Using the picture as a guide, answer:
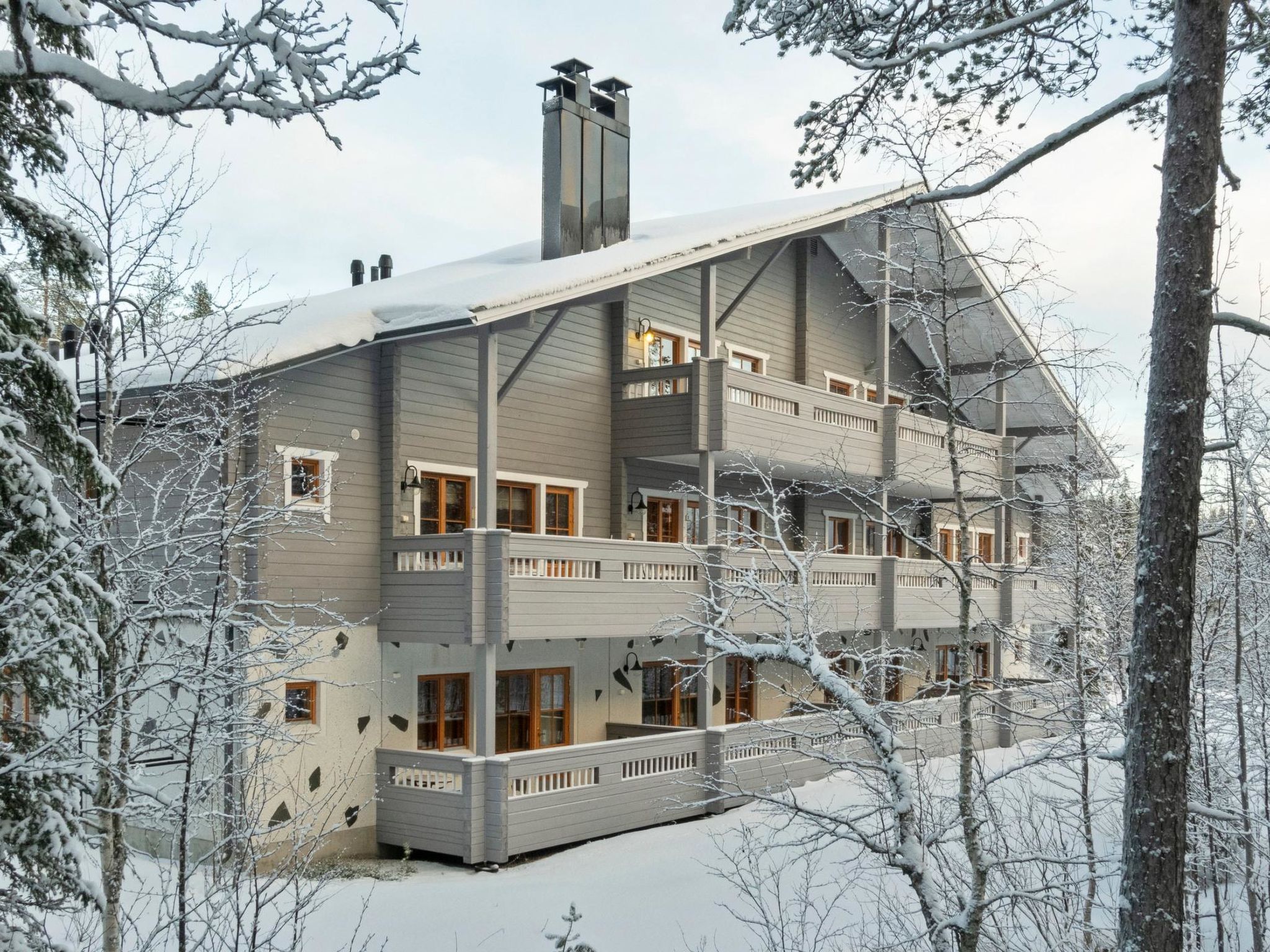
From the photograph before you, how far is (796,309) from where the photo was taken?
83.7 feet

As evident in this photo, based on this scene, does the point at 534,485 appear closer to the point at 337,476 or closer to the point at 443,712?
the point at 337,476

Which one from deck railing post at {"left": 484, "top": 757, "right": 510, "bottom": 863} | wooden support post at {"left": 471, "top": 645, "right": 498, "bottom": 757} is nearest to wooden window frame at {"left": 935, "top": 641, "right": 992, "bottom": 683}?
wooden support post at {"left": 471, "top": 645, "right": 498, "bottom": 757}

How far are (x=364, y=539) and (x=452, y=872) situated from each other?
4.64 metres

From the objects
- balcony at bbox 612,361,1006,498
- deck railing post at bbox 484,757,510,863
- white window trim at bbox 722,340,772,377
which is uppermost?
white window trim at bbox 722,340,772,377

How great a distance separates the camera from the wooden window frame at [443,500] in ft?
58.5

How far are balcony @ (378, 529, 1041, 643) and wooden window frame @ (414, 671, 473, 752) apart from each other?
1218 mm

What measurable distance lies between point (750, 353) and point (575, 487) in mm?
5566

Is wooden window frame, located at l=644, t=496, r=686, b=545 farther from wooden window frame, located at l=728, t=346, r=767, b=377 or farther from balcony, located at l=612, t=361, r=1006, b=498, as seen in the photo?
wooden window frame, located at l=728, t=346, r=767, b=377

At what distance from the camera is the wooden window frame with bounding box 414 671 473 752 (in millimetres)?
17594

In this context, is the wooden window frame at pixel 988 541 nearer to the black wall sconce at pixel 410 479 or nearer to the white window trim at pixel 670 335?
the white window trim at pixel 670 335

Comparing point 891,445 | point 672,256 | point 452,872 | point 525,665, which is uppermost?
point 672,256

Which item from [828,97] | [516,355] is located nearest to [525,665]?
[516,355]

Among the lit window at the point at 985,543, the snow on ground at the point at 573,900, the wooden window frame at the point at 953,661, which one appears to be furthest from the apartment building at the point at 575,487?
the lit window at the point at 985,543

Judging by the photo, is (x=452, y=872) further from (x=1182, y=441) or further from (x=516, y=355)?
(x=1182, y=441)
